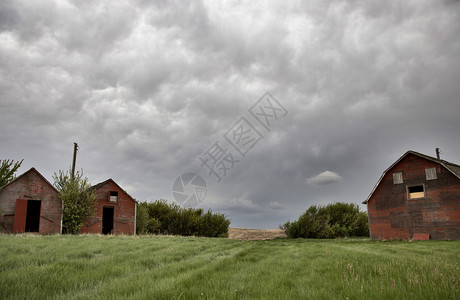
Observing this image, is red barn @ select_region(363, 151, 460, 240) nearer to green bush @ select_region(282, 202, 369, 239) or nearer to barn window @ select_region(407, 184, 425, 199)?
barn window @ select_region(407, 184, 425, 199)

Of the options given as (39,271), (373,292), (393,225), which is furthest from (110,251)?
(393,225)

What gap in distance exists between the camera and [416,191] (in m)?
27.6

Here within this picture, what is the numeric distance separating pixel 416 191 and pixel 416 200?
120 centimetres

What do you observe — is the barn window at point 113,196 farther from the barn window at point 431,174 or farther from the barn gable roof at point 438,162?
the barn window at point 431,174

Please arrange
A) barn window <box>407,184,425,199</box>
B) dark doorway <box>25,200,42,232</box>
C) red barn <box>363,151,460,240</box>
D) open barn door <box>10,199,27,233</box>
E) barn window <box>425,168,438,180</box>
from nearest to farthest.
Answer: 1. red barn <box>363,151,460,240</box>
2. barn window <box>425,168,438,180</box>
3. open barn door <box>10,199,27,233</box>
4. barn window <box>407,184,425,199</box>
5. dark doorway <box>25,200,42,232</box>

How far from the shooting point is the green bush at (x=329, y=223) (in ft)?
130

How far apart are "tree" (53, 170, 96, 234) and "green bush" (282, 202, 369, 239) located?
84.6 ft

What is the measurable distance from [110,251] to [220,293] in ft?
24.6

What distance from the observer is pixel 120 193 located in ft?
112

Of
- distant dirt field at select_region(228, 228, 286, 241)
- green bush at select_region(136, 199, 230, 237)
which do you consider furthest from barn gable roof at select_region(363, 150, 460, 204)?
→ green bush at select_region(136, 199, 230, 237)

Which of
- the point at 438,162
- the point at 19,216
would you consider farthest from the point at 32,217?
the point at 438,162

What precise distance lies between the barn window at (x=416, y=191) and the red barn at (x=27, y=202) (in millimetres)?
33954

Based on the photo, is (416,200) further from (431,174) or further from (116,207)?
(116,207)

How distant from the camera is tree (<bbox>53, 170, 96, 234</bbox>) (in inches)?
1155
